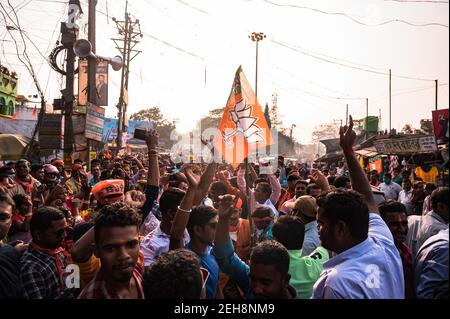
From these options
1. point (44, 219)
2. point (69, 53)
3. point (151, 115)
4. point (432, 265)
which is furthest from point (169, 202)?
point (151, 115)

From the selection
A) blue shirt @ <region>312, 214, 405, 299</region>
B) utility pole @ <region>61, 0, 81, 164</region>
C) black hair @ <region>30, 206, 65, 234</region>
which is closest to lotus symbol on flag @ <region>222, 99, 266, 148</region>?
black hair @ <region>30, 206, 65, 234</region>

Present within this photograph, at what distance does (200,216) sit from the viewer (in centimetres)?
291

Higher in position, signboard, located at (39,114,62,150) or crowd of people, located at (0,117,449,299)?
signboard, located at (39,114,62,150)

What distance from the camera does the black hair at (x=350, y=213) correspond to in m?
2.15

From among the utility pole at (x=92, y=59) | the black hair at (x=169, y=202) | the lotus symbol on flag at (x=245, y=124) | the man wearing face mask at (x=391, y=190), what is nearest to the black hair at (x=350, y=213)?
the black hair at (x=169, y=202)

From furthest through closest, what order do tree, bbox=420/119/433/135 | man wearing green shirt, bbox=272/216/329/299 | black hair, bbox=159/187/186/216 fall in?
tree, bbox=420/119/433/135 → black hair, bbox=159/187/186/216 → man wearing green shirt, bbox=272/216/329/299

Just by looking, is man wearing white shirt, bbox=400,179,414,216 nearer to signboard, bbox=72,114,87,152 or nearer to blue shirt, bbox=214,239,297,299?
blue shirt, bbox=214,239,297,299

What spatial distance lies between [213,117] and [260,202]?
7750 centimetres

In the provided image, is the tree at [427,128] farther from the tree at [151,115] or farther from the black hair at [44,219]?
the tree at [151,115]

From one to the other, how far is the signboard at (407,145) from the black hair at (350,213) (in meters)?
9.44

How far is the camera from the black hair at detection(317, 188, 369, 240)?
2152 millimetres

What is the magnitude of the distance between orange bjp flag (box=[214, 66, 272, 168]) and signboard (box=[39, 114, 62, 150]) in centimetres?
822

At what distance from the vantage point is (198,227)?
9.53 ft
